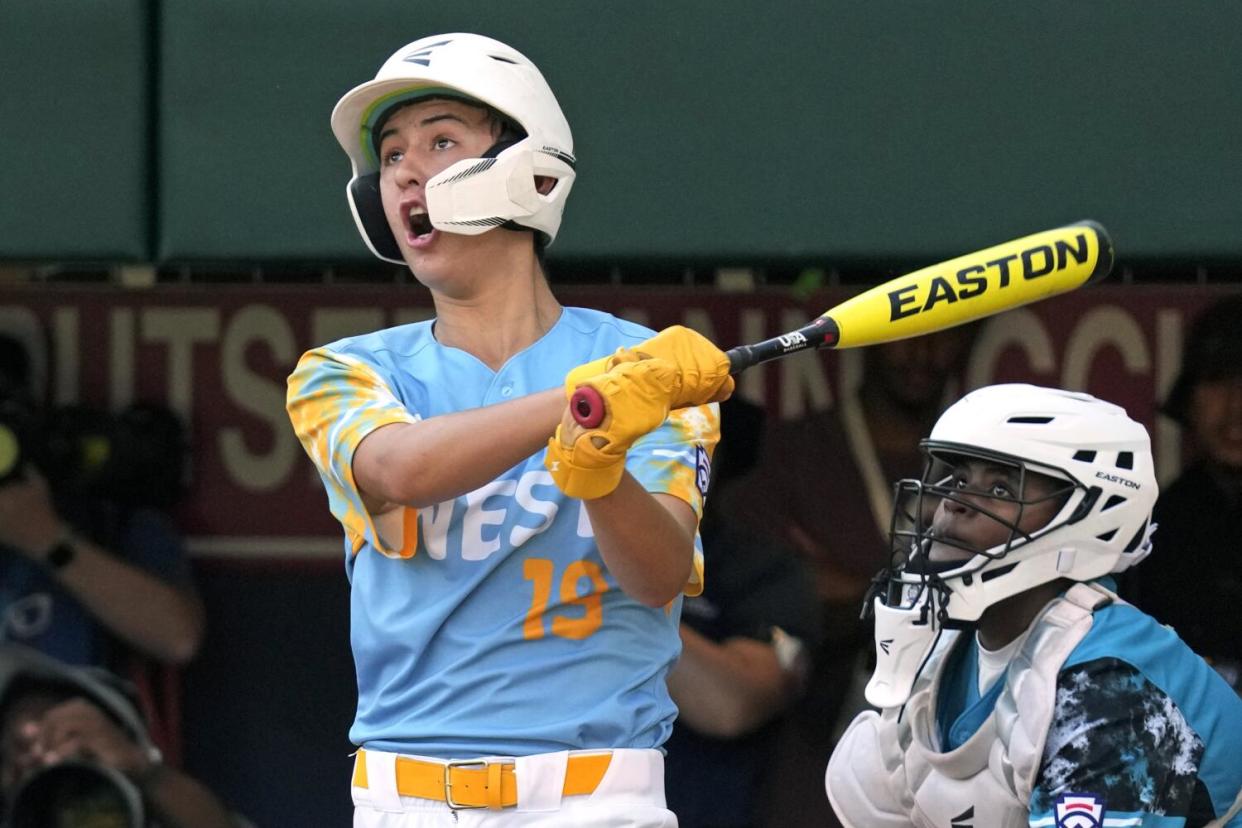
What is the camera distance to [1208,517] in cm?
407

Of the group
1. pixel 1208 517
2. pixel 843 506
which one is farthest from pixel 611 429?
pixel 1208 517

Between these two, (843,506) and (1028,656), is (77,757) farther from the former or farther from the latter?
(1028,656)

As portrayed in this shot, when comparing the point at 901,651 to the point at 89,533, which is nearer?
the point at 901,651

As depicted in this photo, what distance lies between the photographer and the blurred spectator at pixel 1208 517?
401cm

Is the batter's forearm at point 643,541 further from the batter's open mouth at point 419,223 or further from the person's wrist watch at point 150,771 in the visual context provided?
the person's wrist watch at point 150,771

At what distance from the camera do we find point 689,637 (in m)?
3.92

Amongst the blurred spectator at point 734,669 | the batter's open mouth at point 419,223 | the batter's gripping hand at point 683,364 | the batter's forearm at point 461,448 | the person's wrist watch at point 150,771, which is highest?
the batter's open mouth at point 419,223

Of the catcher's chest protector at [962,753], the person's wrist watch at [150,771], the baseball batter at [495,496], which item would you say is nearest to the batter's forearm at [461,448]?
the baseball batter at [495,496]

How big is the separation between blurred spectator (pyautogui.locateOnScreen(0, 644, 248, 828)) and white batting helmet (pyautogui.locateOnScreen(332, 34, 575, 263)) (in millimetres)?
2008

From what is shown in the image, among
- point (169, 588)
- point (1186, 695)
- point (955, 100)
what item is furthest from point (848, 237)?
point (169, 588)

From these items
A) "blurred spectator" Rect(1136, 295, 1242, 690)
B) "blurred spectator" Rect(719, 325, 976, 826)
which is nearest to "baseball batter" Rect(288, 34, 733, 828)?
"blurred spectator" Rect(719, 325, 976, 826)

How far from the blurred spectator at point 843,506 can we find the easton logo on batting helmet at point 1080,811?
1605 millimetres

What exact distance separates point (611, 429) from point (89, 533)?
2.49 metres

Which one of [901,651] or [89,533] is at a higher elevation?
[89,533]
